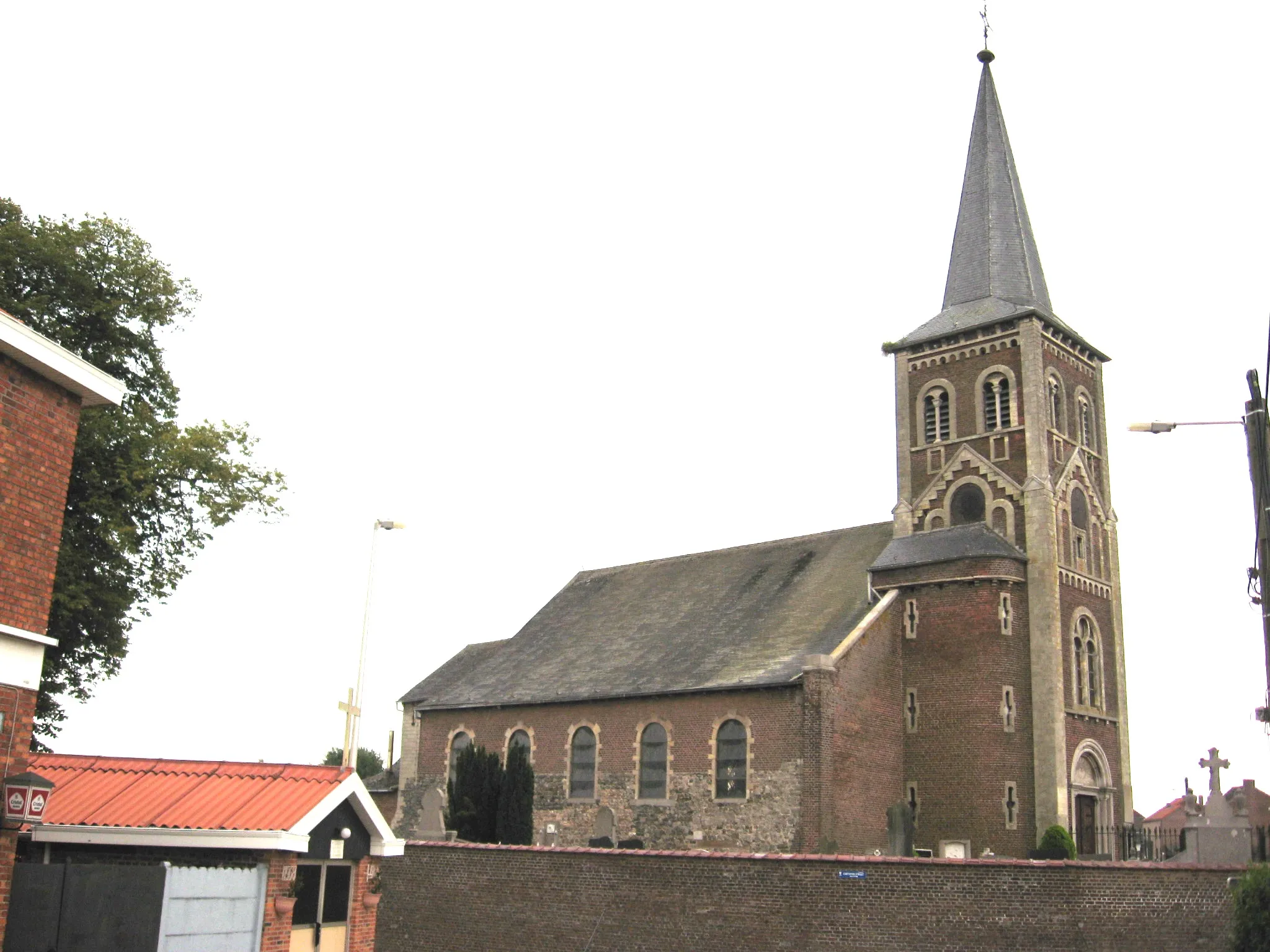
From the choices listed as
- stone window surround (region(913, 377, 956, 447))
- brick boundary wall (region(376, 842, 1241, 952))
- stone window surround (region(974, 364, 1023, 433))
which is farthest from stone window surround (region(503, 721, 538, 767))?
stone window surround (region(974, 364, 1023, 433))

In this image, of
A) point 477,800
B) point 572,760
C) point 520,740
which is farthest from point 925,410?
point 477,800

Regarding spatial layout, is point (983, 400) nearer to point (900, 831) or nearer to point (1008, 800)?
point (1008, 800)

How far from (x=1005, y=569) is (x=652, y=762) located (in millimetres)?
11509

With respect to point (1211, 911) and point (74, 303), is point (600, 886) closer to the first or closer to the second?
point (1211, 911)

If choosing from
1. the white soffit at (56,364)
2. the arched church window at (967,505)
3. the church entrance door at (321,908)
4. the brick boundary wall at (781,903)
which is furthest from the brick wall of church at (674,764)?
the white soffit at (56,364)

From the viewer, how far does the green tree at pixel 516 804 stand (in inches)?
1329

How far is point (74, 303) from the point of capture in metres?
25.7

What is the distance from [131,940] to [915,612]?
24764 mm

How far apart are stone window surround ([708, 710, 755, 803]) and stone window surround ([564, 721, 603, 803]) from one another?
4.45m

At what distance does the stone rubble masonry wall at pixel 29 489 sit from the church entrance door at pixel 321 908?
5.11 meters

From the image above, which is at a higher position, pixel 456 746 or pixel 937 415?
pixel 937 415

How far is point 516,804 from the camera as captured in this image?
3403 cm

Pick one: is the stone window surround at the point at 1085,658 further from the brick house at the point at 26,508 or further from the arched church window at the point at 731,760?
the brick house at the point at 26,508

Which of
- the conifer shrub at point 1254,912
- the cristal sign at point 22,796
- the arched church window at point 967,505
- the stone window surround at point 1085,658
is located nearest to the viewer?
the cristal sign at point 22,796
